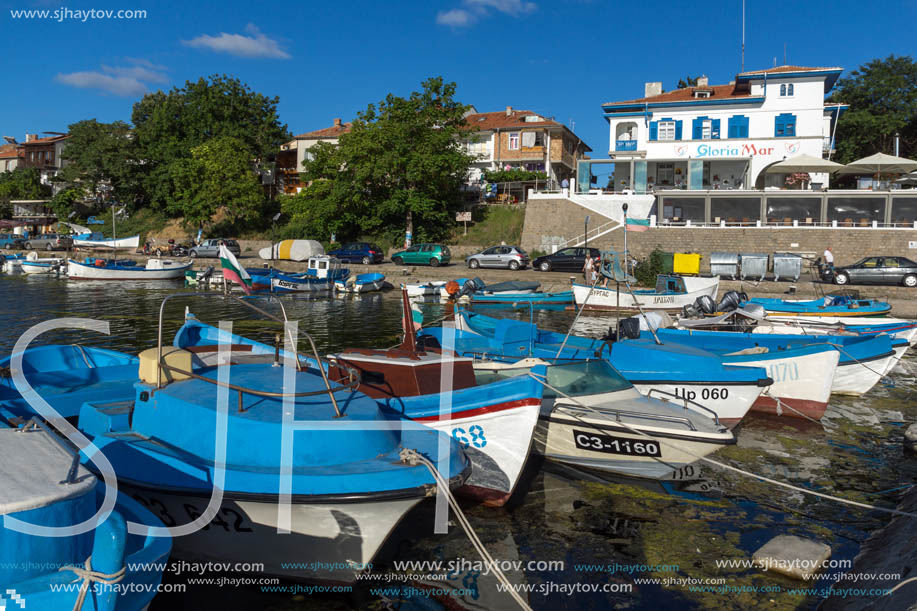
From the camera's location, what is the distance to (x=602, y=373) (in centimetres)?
916

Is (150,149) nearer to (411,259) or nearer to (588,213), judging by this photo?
(411,259)

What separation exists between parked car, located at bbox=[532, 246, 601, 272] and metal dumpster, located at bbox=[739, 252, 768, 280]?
7.13m

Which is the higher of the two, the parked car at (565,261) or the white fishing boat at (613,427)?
the parked car at (565,261)

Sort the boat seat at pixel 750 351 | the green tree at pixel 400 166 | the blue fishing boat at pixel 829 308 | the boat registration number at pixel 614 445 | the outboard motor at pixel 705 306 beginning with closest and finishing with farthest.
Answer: the boat registration number at pixel 614 445 → the boat seat at pixel 750 351 → the outboard motor at pixel 705 306 → the blue fishing boat at pixel 829 308 → the green tree at pixel 400 166

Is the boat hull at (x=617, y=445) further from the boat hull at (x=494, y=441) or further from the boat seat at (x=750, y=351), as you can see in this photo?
the boat seat at (x=750, y=351)

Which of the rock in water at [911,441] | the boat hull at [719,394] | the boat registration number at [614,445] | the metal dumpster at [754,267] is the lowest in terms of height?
the rock in water at [911,441]

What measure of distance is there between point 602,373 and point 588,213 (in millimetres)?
33125

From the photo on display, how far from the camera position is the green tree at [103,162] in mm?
59781

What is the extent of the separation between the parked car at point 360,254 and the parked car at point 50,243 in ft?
90.9

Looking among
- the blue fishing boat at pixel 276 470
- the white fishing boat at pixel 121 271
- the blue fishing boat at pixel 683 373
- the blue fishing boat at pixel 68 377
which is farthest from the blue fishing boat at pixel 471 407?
the white fishing boat at pixel 121 271

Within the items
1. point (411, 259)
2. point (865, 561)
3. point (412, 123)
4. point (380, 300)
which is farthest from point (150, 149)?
point (865, 561)

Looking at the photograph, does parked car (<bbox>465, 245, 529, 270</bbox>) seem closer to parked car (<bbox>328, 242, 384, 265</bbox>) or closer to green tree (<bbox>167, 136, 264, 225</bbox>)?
parked car (<bbox>328, 242, 384, 265</bbox>)

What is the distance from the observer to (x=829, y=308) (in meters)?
19.2

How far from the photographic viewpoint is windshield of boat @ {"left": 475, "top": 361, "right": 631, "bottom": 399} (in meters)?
8.89
